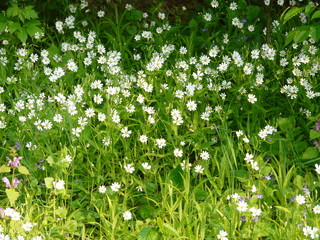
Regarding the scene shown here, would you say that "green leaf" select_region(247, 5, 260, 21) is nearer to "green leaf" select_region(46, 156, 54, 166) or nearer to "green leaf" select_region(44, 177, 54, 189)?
"green leaf" select_region(46, 156, 54, 166)

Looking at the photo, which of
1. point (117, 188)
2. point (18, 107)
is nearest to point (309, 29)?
point (117, 188)

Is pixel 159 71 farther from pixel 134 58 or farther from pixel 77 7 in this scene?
pixel 77 7

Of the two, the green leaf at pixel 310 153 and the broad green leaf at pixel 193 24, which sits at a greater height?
the broad green leaf at pixel 193 24

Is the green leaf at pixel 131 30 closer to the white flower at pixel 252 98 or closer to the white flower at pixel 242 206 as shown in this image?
the white flower at pixel 252 98

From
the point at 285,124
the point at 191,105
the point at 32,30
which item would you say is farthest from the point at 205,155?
the point at 32,30

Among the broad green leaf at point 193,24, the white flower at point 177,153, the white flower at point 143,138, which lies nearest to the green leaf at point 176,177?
the white flower at point 177,153

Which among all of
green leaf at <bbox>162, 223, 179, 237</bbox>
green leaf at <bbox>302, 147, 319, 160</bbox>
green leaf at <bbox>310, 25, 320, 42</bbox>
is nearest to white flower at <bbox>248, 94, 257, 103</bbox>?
green leaf at <bbox>302, 147, 319, 160</bbox>
